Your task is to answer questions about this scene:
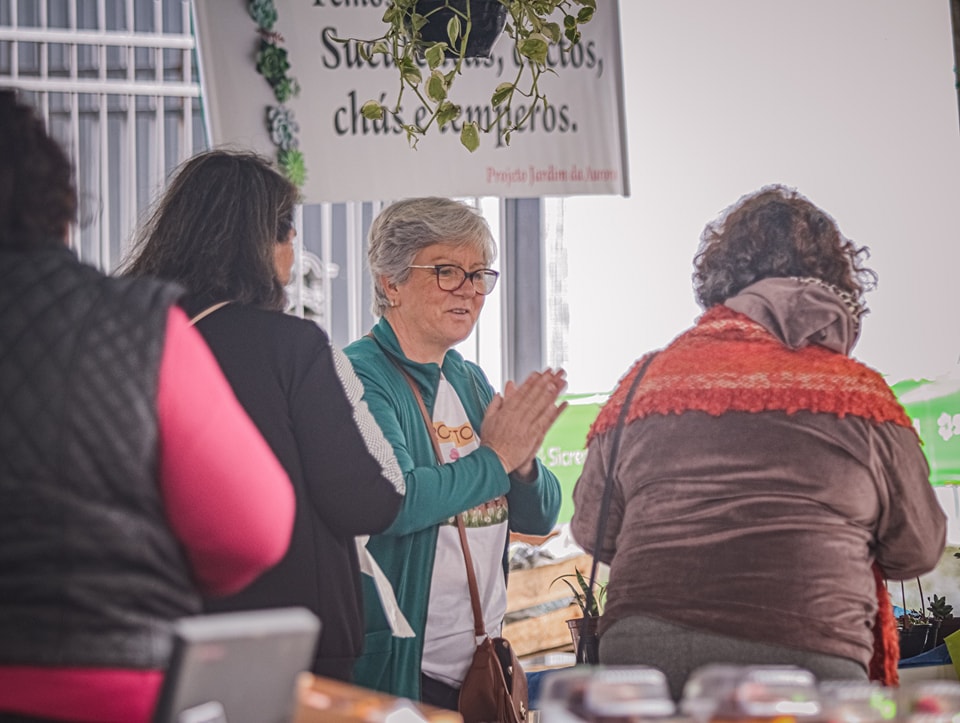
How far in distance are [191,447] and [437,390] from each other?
1098 millimetres

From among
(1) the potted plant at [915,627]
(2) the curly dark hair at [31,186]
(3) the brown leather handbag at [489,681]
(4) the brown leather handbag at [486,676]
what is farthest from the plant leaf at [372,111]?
(1) the potted plant at [915,627]

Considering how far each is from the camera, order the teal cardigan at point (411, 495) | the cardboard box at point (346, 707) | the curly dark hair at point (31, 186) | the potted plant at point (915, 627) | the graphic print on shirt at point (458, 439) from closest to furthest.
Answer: the cardboard box at point (346, 707) < the curly dark hair at point (31, 186) < the teal cardigan at point (411, 495) < the graphic print on shirt at point (458, 439) < the potted plant at point (915, 627)

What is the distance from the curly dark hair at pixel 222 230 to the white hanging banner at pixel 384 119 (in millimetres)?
371

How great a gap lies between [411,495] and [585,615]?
50cm

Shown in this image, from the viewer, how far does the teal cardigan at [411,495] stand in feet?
7.57

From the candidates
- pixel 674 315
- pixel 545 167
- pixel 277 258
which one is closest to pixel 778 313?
pixel 674 315

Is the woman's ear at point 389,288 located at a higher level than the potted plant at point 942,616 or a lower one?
higher

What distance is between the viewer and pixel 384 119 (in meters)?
2.60

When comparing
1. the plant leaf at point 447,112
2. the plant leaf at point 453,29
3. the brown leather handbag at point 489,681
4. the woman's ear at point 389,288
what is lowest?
the brown leather handbag at point 489,681

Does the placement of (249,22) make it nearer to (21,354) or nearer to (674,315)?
(674,315)

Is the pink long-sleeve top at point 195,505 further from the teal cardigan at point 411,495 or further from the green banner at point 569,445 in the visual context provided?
the green banner at point 569,445

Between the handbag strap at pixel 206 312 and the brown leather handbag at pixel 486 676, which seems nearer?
the handbag strap at pixel 206 312

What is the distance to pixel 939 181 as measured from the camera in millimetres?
2682

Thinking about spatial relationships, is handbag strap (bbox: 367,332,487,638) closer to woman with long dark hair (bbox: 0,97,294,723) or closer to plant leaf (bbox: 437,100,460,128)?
plant leaf (bbox: 437,100,460,128)
